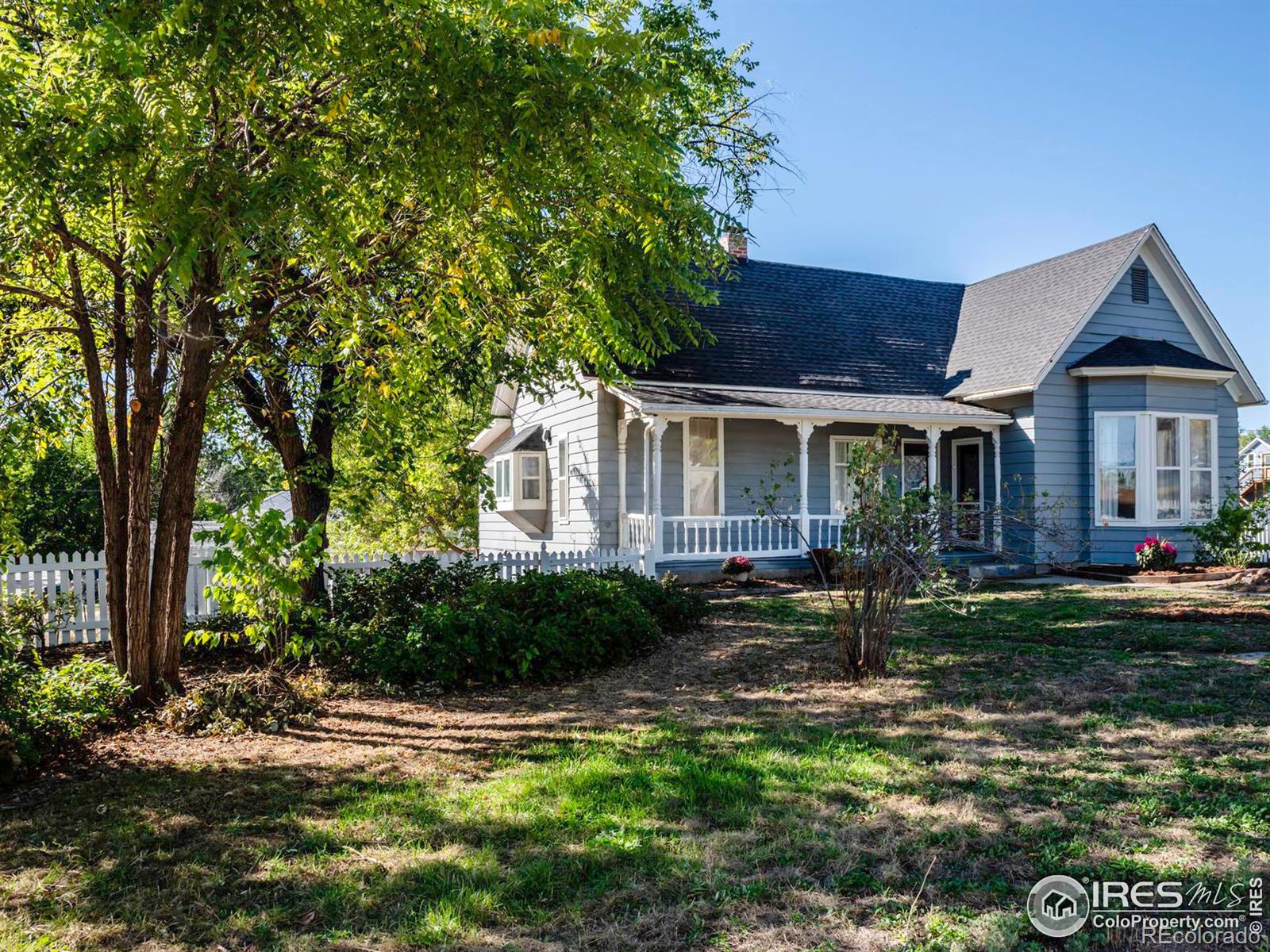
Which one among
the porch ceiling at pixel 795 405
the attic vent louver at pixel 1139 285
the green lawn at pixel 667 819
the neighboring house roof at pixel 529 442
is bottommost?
the green lawn at pixel 667 819

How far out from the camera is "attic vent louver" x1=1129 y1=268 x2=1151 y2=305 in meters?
16.6

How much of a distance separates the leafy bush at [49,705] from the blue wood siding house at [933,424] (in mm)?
9043

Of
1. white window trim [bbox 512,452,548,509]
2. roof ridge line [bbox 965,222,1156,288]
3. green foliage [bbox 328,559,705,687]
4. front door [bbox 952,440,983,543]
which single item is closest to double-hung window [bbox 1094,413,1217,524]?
front door [bbox 952,440,983,543]

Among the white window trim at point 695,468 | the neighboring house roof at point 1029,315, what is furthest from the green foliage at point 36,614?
the neighboring house roof at point 1029,315

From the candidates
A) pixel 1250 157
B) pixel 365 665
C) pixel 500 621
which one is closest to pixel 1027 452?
pixel 1250 157

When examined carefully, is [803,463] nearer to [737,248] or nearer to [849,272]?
[737,248]

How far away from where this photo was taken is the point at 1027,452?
16.0 meters

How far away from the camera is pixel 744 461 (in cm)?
1627

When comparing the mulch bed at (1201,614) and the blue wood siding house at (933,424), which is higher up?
the blue wood siding house at (933,424)

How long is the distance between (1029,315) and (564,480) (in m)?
10.5

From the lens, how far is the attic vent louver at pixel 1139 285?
16.6 meters

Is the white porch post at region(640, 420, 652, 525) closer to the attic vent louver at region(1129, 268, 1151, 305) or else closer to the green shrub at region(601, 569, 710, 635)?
the green shrub at region(601, 569, 710, 635)

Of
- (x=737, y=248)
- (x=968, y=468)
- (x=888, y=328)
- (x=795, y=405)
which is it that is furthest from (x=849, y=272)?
(x=795, y=405)

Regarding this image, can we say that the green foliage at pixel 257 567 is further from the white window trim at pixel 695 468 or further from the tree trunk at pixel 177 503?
the white window trim at pixel 695 468
